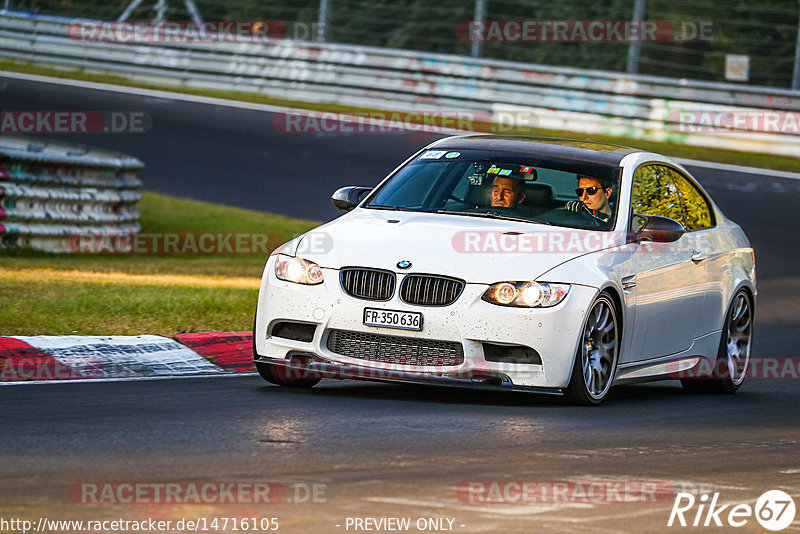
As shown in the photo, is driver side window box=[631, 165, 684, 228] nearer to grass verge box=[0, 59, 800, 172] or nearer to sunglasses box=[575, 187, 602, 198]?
sunglasses box=[575, 187, 602, 198]

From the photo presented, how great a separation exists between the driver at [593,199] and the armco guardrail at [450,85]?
46.9 ft

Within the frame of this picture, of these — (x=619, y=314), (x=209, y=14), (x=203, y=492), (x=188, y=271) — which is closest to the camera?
(x=203, y=492)

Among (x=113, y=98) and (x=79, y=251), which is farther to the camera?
A: (x=113, y=98)

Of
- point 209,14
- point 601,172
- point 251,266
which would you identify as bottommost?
point 251,266

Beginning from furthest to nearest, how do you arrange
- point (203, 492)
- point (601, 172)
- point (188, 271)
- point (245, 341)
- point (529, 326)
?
point (188, 271) < point (245, 341) < point (601, 172) < point (529, 326) < point (203, 492)

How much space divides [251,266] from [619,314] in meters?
8.72

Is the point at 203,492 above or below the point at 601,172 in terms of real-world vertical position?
below

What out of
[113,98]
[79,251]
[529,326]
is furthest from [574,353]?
[113,98]

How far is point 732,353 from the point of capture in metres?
10.7

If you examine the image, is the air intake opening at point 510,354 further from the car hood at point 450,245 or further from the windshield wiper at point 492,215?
the windshield wiper at point 492,215

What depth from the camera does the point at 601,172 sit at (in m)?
9.69

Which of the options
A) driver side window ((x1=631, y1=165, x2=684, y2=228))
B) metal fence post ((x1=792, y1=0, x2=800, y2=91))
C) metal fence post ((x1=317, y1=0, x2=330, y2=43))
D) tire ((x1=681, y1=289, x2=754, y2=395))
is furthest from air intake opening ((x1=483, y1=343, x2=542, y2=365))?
metal fence post ((x1=317, y1=0, x2=330, y2=43))

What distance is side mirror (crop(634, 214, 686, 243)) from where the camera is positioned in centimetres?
931

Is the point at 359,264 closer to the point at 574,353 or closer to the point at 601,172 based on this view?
the point at 574,353
